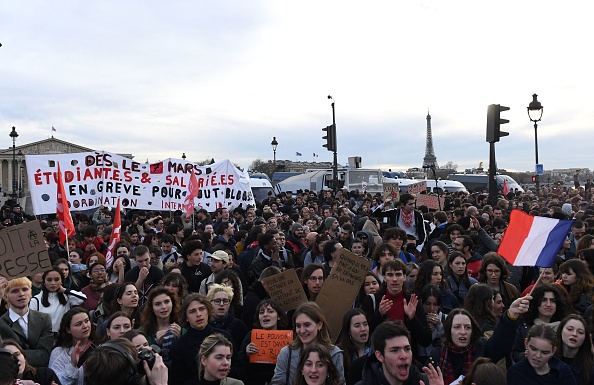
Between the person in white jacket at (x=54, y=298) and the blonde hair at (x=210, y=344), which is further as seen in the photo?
the person in white jacket at (x=54, y=298)

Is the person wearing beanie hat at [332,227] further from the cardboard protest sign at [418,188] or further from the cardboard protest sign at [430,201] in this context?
the cardboard protest sign at [418,188]

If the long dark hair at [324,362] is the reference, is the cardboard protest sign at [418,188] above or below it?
above

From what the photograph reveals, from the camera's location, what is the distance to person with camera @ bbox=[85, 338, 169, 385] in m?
3.68

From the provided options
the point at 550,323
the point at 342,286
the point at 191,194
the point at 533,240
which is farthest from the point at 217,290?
the point at 191,194

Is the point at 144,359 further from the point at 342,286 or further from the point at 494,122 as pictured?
the point at 494,122

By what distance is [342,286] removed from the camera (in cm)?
623

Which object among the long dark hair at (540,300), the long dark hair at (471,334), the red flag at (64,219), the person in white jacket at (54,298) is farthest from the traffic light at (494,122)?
the person in white jacket at (54,298)

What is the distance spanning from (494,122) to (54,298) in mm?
9866

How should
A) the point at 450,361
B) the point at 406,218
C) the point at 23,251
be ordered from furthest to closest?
the point at 406,218
the point at 23,251
the point at 450,361

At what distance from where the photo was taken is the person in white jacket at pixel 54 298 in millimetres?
6793

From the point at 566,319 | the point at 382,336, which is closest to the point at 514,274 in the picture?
the point at 566,319

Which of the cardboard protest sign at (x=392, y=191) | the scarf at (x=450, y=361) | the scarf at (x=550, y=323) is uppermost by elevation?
the cardboard protest sign at (x=392, y=191)

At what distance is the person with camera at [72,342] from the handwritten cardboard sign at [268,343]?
1.43m

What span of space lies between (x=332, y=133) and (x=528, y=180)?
277ft
